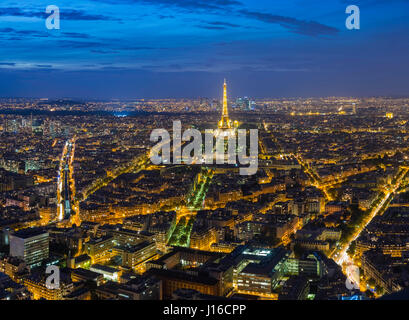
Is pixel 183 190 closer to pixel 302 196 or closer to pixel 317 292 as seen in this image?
pixel 302 196

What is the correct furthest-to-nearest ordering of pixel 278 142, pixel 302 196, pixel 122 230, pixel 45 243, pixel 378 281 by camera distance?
pixel 278 142
pixel 302 196
pixel 122 230
pixel 45 243
pixel 378 281

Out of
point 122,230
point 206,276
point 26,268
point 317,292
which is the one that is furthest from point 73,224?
point 317,292

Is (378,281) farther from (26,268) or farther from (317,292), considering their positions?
(26,268)

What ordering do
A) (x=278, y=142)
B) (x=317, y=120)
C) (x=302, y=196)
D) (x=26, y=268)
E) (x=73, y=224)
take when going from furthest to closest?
1. (x=317, y=120)
2. (x=278, y=142)
3. (x=302, y=196)
4. (x=73, y=224)
5. (x=26, y=268)

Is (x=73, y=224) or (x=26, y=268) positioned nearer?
(x=26, y=268)

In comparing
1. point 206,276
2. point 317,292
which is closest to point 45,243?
point 206,276
